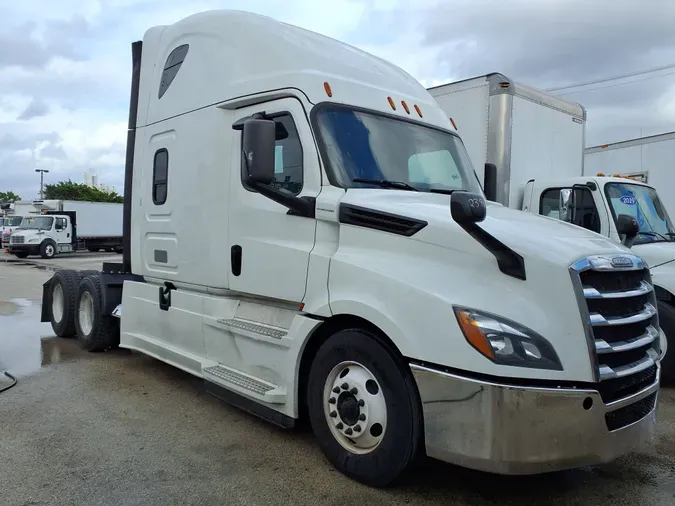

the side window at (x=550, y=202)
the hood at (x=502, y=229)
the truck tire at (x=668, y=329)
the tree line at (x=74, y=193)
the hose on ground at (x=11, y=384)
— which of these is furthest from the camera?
the tree line at (x=74, y=193)

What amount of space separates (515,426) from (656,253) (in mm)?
4183

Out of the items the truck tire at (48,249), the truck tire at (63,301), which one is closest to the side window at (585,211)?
the truck tire at (63,301)

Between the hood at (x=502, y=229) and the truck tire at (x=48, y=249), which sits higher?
the hood at (x=502, y=229)

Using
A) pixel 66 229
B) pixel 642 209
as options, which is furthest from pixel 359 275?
pixel 66 229

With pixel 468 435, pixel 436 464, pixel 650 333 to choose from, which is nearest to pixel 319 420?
pixel 436 464

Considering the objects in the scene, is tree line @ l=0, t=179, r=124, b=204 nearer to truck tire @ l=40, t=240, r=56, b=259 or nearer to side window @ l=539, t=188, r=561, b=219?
truck tire @ l=40, t=240, r=56, b=259

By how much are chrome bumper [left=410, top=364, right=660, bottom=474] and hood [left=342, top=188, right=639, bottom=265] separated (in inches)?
28.6

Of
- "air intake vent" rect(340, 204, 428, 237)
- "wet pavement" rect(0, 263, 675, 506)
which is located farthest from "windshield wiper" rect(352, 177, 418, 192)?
"wet pavement" rect(0, 263, 675, 506)

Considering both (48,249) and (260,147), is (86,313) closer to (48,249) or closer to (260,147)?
(260,147)

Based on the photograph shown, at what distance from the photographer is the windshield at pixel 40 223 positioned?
94.6 ft

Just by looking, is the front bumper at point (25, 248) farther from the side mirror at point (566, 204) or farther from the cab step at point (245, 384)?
the side mirror at point (566, 204)

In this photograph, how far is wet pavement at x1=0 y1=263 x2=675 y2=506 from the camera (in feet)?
11.6

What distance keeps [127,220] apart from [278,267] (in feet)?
9.44

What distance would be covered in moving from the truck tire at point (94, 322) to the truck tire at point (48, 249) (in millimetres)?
23454
